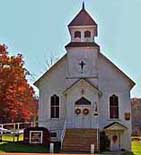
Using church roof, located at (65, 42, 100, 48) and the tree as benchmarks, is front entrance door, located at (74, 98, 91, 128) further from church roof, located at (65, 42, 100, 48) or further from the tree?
the tree

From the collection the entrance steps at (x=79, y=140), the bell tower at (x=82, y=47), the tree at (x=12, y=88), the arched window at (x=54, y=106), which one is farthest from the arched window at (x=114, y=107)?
the tree at (x=12, y=88)

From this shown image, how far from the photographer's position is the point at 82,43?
38219mm

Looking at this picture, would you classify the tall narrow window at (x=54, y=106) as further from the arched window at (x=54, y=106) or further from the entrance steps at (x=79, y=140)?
the entrance steps at (x=79, y=140)

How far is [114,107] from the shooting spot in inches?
1462

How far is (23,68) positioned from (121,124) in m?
22.0

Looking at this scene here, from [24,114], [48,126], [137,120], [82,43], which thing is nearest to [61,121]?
[48,126]

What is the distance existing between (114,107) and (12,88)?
1789 centimetres

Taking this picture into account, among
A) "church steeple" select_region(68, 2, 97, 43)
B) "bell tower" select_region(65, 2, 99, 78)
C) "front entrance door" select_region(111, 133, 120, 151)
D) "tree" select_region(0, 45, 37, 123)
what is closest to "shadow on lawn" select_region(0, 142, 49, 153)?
"front entrance door" select_region(111, 133, 120, 151)

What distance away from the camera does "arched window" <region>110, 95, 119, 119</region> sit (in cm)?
3697

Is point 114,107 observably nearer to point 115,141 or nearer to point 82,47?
point 115,141

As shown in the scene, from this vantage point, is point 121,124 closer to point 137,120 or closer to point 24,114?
point 24,114

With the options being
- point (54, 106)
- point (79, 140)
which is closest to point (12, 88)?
point (54, 106)

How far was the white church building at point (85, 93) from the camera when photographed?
36281 millimetres

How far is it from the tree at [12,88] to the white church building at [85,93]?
14010 millimetres
